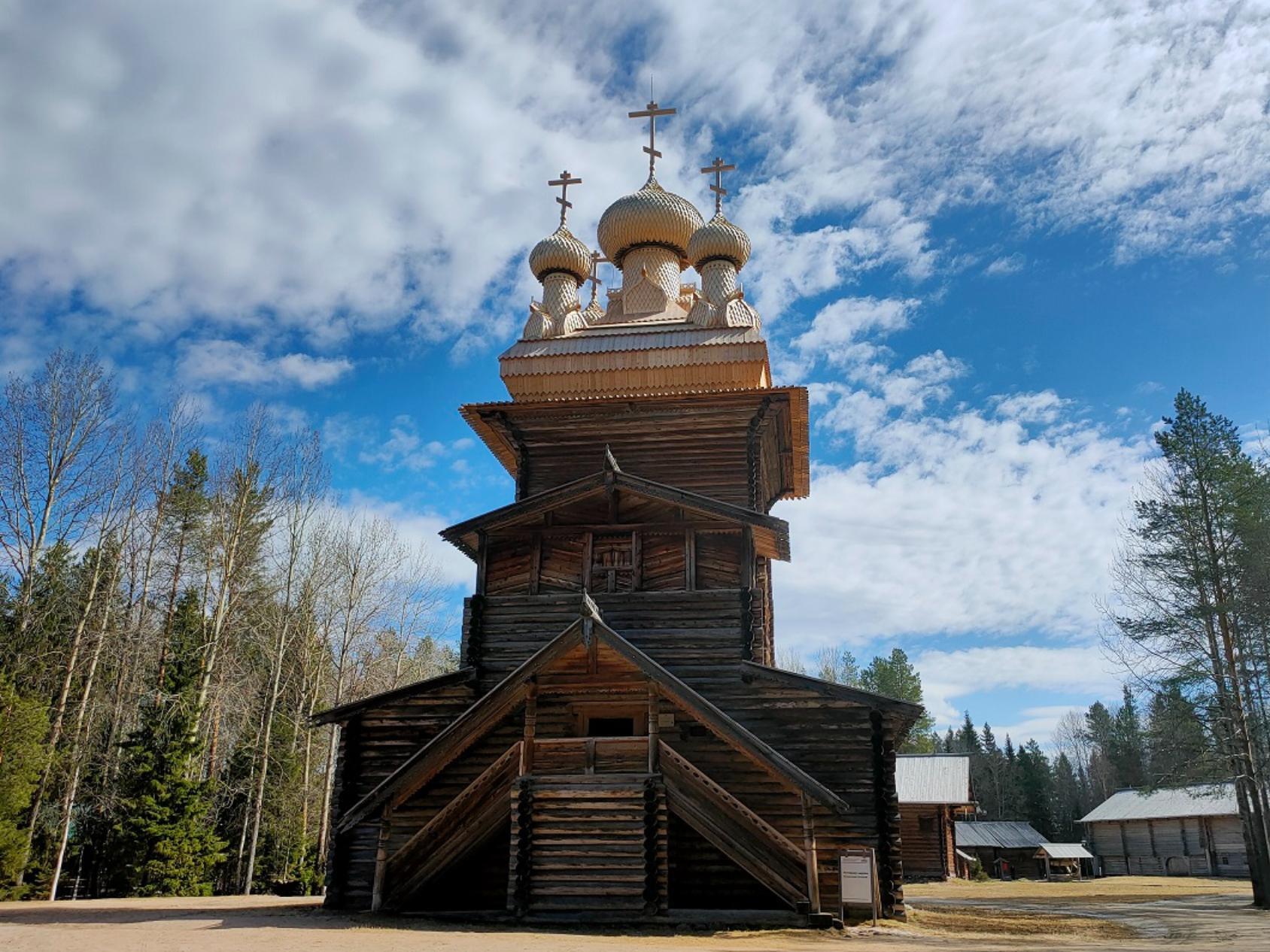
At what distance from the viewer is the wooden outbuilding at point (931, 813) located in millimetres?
38719

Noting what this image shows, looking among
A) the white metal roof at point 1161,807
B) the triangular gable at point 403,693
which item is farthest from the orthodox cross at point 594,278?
the white metal roof at point 1161,807

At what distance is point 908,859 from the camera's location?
129ft

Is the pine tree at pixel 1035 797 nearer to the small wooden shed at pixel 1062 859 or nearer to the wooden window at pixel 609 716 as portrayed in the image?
the small wooden shed at pixel 1062 859

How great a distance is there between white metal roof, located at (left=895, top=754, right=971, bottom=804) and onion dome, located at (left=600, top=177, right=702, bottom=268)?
81.6 ft

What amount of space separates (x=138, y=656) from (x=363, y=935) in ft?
71.7

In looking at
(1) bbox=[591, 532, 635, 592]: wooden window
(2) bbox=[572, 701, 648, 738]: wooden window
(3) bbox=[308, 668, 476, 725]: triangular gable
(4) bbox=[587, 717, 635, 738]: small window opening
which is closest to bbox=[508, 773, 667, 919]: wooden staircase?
(2) bbox=[572, 701, 648, 738]: wooden window

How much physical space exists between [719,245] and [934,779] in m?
27.7

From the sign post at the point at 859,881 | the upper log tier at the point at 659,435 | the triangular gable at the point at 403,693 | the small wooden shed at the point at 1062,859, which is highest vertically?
the upper log tier at the point at 659,435

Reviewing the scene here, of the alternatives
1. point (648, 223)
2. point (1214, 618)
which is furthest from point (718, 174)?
point (1214, 618)

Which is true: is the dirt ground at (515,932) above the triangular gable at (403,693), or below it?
below

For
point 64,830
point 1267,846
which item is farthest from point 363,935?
point 1267,846

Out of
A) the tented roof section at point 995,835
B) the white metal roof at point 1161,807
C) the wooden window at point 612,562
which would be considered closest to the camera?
the wooden window at point 612,562

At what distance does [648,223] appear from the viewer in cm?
2452

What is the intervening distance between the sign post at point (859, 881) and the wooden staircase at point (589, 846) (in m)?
2.75
